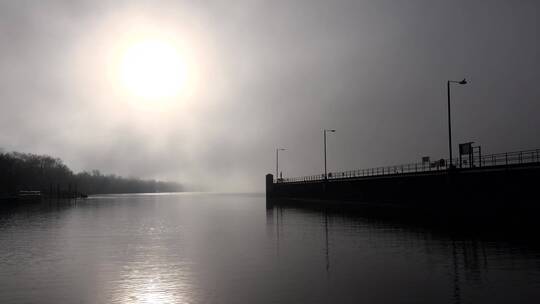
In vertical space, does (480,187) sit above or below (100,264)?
above

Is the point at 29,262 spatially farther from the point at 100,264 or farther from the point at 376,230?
the point at 376,230

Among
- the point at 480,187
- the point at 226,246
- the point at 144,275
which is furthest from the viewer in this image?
the point at 480,187

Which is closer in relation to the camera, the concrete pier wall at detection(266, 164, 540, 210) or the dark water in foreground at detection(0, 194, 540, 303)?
the dark water in foreground at detection(0, 194, 540, 303)

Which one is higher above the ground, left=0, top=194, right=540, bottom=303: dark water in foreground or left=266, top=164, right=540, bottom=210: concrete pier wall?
left=266, top=164, right=540, bottom=210: concrete pier wall

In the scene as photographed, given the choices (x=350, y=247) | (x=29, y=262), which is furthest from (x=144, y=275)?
(x=350, y=247)

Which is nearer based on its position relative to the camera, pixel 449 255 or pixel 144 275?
pixel 144 275

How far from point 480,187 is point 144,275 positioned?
34606 mm

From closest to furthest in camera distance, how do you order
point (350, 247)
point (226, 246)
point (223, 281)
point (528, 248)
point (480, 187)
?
point (223, 281) < point (528, 248) < point (350, 247) < point (226, 246) < point (480, 187)

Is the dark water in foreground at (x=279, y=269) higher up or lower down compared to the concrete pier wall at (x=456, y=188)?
lower down

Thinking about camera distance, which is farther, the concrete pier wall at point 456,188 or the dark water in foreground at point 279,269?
the concrete pier wall at point 456,188

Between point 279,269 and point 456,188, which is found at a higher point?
point 456,188

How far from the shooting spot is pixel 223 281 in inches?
630

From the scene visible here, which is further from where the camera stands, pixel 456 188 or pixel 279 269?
pixel 456 188

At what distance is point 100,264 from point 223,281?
276 inches
